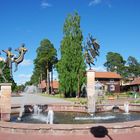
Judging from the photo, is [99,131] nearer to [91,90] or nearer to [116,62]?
[91,90]

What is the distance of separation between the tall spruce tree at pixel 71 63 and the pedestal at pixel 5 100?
115 ft

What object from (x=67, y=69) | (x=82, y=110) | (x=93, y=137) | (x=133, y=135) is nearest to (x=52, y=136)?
(x=93, y=137)

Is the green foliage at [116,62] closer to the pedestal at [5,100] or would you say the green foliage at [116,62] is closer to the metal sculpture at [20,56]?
the metal sculpture at [20,56]

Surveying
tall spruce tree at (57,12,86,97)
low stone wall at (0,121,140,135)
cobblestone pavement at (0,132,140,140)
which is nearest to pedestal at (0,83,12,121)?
low stone wall at (0,121,140,135)

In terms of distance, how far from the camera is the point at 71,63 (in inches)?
2062

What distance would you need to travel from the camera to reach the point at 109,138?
1060 cm

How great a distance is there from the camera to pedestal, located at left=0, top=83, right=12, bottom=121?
631 inches

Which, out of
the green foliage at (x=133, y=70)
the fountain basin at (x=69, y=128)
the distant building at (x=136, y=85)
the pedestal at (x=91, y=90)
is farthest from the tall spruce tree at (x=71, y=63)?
the green foliage at (x=133, y=70)

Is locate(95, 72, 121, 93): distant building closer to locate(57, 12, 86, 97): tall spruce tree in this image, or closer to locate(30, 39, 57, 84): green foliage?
locate(30, 39, 57, 84): green foliage

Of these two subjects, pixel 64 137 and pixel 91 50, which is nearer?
pixel 64 137

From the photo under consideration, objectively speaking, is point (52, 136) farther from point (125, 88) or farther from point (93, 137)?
point (125, 88)

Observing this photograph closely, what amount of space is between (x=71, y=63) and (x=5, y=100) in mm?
36524

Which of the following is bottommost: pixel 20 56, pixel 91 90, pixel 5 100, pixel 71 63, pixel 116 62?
pixel 5 100

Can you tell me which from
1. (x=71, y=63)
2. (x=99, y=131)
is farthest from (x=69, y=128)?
(x=71, y=63)
